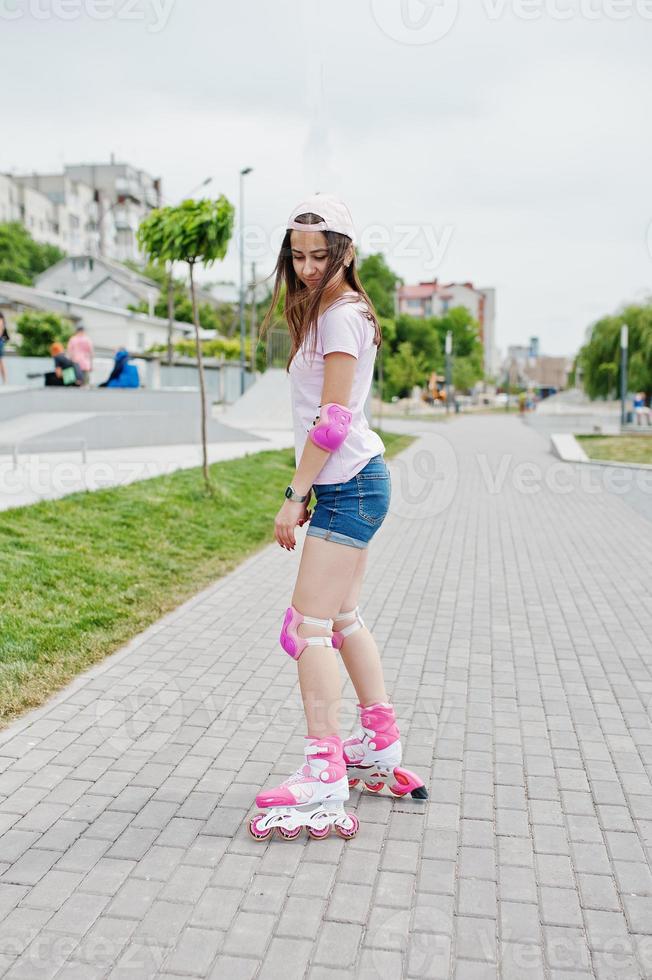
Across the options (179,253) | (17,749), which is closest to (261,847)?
(17,749)

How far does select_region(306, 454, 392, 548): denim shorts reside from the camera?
3.04 m

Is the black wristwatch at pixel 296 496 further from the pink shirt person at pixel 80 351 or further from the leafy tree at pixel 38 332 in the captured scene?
the leafy tree at pixel 38 332

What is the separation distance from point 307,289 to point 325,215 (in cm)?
25

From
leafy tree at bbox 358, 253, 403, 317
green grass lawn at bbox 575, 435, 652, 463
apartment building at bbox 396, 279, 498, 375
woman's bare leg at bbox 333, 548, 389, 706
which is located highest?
apartment building at bbox 396, 279, 498, 375

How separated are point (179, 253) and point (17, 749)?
273 inches

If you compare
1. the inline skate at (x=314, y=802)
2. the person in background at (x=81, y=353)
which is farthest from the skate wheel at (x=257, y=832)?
the person in background at (x=81, y=353)

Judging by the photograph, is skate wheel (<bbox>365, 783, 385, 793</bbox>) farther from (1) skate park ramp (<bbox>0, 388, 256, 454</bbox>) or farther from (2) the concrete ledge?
(2) the concrete ledge

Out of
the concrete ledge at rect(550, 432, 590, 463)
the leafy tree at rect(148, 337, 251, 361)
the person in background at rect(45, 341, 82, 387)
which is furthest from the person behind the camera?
the leafy tree at rect(148, 337, 251, 361)

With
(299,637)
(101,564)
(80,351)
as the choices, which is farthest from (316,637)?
(80,351)

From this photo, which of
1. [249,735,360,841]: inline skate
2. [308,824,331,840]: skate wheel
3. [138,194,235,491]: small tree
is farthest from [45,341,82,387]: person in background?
[308,824,331,840]: skate wheel

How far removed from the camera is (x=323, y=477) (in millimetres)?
3045

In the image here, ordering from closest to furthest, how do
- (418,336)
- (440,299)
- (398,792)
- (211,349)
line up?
1. (398,792)
2. (211,349)
3. (418,336)
4. (440,299)

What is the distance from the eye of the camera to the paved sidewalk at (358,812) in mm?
2412

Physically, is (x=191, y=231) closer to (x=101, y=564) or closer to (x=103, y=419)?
(x=101, y=564)
